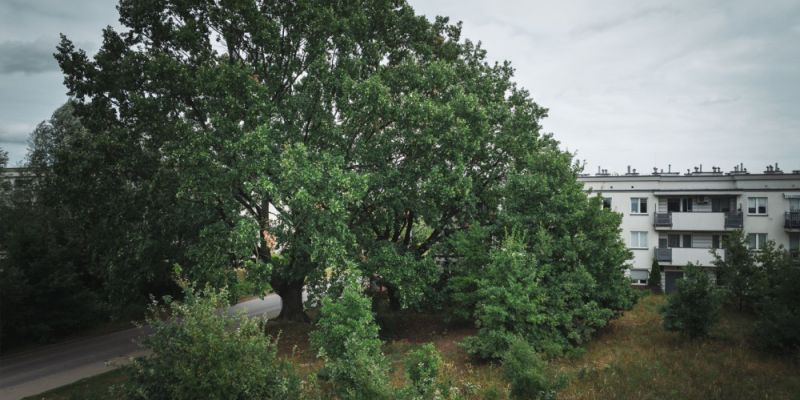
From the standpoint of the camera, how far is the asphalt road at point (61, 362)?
56.4 feet

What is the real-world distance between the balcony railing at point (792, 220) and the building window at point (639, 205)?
912cm

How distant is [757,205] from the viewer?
34281mm

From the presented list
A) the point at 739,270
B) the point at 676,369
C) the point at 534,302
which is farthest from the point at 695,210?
the point at 534,302

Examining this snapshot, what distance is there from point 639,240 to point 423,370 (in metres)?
33.3

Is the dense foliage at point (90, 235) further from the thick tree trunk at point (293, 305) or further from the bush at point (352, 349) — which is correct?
the bush at point (352, 349)

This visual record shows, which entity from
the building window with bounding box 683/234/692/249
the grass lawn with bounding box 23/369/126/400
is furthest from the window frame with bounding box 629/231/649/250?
the grass lawn with bounding box 23/369/126/400

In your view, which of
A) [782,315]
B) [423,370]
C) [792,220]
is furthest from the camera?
[792,220]

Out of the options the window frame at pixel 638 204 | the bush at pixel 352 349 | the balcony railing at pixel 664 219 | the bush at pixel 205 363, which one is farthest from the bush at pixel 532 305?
the window frame at pixel 638 204

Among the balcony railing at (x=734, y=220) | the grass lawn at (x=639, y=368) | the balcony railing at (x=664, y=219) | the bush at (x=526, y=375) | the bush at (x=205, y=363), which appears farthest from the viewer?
the balcony railing at (x=664, y=219)

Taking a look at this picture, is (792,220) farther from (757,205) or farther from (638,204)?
(638,204)

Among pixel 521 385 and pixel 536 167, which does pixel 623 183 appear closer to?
pixel 536 167

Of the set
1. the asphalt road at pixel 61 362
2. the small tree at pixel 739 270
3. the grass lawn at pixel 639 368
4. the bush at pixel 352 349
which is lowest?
the asphalt road at pixel 61 362

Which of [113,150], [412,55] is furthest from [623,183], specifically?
[113,150]

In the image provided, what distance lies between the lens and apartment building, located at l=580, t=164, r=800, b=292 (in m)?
33.5
